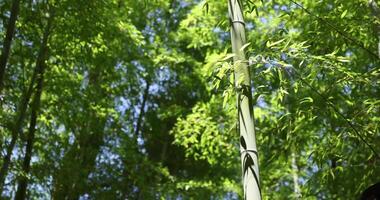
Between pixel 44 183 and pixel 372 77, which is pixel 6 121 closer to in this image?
pixel 44 183

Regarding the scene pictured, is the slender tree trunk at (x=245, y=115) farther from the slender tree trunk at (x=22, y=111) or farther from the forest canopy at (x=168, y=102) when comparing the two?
the slender tree trunk at (x=22, y=111)

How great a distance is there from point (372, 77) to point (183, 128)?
405 centimetres

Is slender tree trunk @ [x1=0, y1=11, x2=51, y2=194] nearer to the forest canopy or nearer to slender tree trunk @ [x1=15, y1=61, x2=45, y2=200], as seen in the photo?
the forest canopy

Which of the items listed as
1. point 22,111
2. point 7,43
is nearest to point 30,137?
point 22,111

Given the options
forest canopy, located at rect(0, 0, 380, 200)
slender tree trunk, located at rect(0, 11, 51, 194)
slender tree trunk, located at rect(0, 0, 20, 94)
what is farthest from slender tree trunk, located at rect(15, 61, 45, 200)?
slender tree trunk, located at rect(0, 0, 20, 94)

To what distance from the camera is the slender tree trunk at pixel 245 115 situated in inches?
81.5

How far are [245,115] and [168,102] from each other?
6849 mm

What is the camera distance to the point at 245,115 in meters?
2.17

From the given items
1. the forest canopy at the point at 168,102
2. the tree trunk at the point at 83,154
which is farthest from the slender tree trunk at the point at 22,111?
the tree trunk at the point at 83,154

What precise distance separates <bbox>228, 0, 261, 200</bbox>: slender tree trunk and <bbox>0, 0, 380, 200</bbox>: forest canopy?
0.03 m

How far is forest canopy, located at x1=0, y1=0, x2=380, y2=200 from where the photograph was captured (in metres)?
3.55

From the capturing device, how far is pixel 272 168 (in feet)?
25.5

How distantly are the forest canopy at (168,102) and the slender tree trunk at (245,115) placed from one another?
0.03 m

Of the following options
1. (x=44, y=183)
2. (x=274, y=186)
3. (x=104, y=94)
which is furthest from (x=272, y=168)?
(x=44, y=183)
